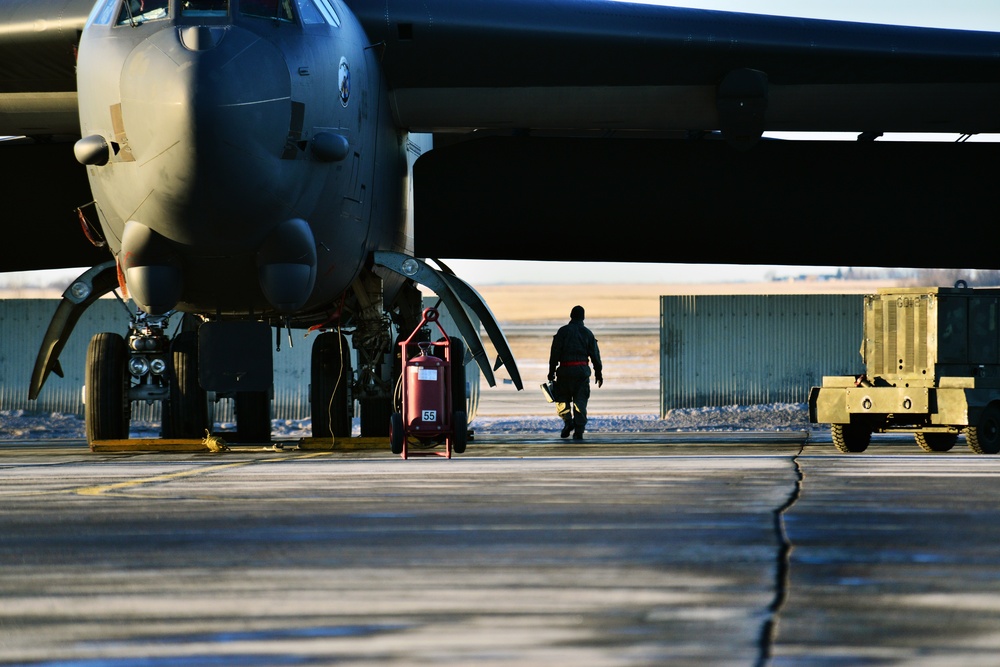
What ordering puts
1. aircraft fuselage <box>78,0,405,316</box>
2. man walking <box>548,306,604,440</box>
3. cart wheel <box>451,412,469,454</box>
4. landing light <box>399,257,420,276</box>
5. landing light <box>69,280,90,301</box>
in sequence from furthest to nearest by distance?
man walking <box>548,306,604,440</box> → landing light <box>69,280,90,301</box> → landing light <box>399,257,420,276</box> → cart wheel <box>451,412,469,454</box> → aircraft fuselage <box>78,0,405,316</box>

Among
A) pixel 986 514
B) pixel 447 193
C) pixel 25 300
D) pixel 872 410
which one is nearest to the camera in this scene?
pixel 986 514

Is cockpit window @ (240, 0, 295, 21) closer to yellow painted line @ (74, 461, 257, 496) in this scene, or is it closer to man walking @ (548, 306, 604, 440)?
yellow painted line @ (74, 461, 257, 496)

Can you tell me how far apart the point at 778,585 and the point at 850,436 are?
424 inches

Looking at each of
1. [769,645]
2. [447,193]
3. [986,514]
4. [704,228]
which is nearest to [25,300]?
[447,193]

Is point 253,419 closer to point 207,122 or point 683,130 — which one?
point 683,130

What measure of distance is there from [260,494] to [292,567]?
321 centimetres

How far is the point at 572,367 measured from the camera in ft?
61.0

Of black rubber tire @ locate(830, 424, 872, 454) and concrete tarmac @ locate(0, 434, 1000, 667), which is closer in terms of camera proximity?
concrete tarmac @ locate(0, 434, 1000, 667)

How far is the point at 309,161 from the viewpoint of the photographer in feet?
40.0

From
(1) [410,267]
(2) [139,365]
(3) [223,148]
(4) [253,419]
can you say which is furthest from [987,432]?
(2) [139,365]

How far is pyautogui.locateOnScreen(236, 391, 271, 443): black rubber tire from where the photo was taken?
17031 mm

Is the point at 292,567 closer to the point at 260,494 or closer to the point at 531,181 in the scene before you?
the point at 260,494

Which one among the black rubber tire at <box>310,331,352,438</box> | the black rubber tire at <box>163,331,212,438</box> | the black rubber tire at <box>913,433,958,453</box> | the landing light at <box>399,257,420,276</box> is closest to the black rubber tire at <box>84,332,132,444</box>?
the black rubber tire at <box>163,331,212,438</box>

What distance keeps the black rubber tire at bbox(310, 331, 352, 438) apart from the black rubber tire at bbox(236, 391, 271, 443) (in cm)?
→ 152
